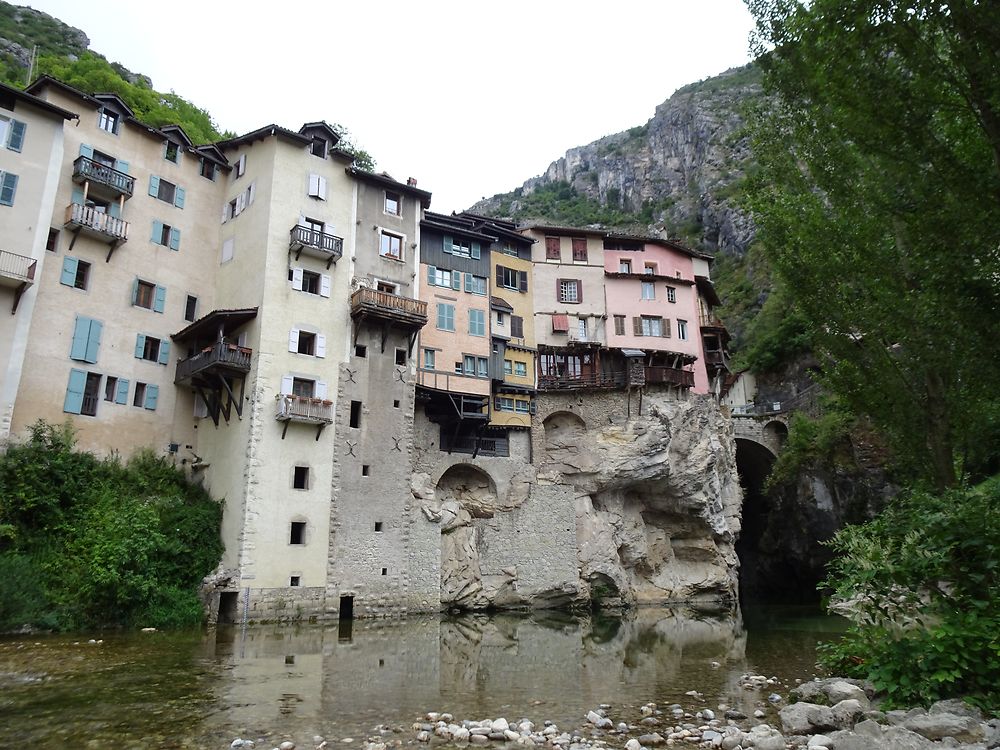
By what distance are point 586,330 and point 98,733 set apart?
39079 millimetres

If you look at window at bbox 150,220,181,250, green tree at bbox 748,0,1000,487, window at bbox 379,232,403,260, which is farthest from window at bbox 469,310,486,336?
green tree at bbox 748,0,1000,487

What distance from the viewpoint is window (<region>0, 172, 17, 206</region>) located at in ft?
93.1

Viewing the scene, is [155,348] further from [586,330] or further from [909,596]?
[909,596]

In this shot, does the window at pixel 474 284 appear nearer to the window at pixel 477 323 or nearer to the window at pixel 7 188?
the window at pixel 477 323

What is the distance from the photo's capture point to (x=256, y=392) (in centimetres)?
3123

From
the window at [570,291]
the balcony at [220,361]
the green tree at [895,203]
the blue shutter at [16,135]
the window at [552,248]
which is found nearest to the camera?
the green tree at [895,203]

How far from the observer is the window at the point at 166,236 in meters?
34.2

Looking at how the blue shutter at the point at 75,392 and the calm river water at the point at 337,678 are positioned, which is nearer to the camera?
the calm river water at the point at 337,678

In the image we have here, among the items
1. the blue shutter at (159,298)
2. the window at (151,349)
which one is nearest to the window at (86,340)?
the window at (151,349)

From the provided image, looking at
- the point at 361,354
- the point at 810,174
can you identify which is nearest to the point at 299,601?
the point at 361,354

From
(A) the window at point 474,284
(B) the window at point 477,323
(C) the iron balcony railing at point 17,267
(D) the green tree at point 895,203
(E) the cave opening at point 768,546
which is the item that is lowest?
(E) the cave opening at point 768,546

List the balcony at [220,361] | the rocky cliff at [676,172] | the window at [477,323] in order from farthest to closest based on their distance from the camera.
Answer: the rocky cliff at [676,172], the window at [477,323], the balcony at [220,361]

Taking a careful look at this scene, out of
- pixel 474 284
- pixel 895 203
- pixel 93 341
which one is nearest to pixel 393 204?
pixel 474 284

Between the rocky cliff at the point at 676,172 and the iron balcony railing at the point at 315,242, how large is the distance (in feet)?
220
